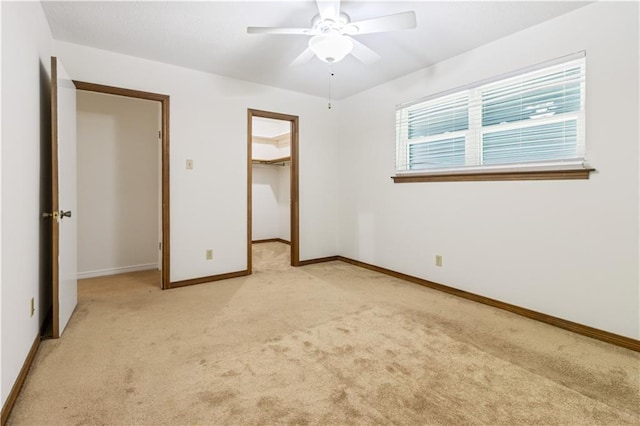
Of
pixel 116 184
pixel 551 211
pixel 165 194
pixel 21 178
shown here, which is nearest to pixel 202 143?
pixel 165 194

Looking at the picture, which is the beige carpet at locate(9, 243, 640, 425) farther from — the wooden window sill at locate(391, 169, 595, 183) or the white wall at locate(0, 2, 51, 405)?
the wooden window sill at locate(391, 169, 595, 183)

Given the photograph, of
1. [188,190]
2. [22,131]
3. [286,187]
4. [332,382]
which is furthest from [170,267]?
[286,187]

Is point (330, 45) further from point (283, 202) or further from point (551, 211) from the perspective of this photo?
point (283, 202)

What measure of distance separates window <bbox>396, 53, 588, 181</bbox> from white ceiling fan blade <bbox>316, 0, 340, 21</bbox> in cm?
171

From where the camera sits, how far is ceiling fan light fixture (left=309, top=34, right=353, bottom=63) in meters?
2.23

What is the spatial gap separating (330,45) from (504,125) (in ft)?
5.73

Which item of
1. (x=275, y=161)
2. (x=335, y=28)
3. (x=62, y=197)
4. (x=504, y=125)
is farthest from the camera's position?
(x=275, y=161)

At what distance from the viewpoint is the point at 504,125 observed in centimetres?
290

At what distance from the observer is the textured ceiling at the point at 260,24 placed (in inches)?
94.2

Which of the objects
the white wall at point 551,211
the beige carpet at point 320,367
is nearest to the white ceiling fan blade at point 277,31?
the white wall at point 551,211

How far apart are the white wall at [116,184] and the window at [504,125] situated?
330 centimetres

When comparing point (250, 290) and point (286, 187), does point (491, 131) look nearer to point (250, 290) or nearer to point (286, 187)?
point (250, 290)

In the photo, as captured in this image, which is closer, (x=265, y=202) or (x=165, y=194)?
(x=165, y=194)

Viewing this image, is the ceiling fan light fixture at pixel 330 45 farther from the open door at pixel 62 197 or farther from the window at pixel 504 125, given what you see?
the open door at pixel 62 197
